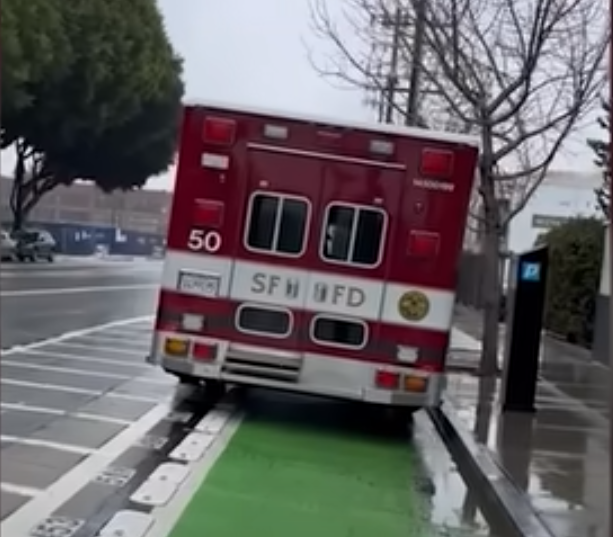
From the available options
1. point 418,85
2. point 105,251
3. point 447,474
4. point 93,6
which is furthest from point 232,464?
point 418,85

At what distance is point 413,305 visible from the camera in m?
11.9

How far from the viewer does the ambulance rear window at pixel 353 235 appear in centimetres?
1200

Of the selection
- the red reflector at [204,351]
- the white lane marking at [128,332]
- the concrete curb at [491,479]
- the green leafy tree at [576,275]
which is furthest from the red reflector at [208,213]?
the green leafy tree at [576,275]

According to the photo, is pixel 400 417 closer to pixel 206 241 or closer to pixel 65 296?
pixel 206 241

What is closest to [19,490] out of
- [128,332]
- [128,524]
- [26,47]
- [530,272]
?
[128,524]

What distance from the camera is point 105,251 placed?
15.9 m

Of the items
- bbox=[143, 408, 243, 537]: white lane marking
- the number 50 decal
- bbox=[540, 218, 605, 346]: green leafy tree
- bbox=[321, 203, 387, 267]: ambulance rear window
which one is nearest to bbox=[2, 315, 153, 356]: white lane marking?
the number 50 decal

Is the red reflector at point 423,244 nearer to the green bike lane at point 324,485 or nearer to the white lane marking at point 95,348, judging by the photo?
the green bike lane at point 324,485

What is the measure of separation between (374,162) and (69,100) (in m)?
3.10

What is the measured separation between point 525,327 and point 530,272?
0.60m

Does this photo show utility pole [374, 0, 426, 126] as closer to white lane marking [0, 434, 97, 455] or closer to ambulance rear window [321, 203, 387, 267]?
ambulance rear window [321, 203, 387, 267]

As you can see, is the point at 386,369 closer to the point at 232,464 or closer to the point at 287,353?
the point at 287,353

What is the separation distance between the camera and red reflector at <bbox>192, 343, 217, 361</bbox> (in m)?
12.1

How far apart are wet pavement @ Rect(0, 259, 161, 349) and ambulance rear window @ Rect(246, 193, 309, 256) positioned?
166 inches
